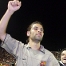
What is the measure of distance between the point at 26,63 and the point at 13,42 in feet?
0.60

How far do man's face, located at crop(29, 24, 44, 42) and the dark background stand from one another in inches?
104

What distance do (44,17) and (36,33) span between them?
3.13 m

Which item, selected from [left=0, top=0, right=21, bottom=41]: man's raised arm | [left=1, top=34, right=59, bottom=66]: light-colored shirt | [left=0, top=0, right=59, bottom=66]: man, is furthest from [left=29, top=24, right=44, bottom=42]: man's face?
[left=0, top=0, right=21, bottom=41]: man's raised arm

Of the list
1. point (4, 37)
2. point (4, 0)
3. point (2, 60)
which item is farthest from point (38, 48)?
point (2, 60)

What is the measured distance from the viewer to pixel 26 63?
1431mm

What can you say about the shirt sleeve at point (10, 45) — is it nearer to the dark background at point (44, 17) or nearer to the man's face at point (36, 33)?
the man's face at point (36, 33)

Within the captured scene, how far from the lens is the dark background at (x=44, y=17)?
444 centimetres

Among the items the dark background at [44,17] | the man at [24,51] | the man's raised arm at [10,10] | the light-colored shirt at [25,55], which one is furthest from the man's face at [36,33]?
the dark background at [44,17]

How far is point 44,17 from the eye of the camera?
4.65 m

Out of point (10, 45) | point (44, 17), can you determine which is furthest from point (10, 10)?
point (44, 17)

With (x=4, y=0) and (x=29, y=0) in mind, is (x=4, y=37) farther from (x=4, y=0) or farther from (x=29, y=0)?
(x=29, y=0)

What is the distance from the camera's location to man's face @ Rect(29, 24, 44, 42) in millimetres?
1540

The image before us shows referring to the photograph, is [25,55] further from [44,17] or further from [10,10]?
[44,17]

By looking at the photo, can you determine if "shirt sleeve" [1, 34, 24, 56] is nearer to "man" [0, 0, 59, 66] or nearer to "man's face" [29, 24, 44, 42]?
"man" [0, 0, 59, 66]
